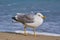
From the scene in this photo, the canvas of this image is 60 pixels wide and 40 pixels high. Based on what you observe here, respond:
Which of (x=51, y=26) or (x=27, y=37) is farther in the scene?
(x=51, y=26)

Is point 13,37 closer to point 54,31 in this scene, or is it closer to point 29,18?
point 29,18

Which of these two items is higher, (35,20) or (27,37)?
(35,20)

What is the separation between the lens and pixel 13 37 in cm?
711

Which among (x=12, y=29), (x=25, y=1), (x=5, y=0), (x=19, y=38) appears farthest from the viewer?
(x=5, y=0)

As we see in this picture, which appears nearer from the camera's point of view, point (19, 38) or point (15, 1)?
point (19, 38)

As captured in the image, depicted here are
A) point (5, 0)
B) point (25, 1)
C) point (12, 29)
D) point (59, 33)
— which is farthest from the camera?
point (5, 0)

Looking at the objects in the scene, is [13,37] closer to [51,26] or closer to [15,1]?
[51,26]

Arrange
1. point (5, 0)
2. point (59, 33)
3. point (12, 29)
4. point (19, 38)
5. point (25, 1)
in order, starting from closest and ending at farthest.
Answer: point (19, 38) → point (59, 33) → point (12, 29) → point (25, 1) → point (5, 0)

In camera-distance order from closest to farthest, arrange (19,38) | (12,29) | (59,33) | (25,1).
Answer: (19,38)
(59,33)
(12,29)
(25,1)

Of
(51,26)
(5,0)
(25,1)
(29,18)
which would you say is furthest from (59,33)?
(5,0)

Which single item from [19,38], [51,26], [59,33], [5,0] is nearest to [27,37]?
[19,38]

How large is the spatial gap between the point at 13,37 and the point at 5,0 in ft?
43.2

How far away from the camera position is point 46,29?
9.01m

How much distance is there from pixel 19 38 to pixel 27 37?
308 mm
